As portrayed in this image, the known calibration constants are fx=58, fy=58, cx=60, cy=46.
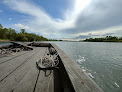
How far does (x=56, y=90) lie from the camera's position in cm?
67

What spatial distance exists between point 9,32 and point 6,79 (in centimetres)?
5125

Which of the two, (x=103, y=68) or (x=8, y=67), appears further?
(x=103, y=68)

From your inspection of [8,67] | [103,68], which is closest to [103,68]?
[103,68]

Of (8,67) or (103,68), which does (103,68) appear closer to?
(103,68)

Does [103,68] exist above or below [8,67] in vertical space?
below

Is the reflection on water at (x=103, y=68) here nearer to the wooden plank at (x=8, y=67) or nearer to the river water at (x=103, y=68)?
the river water at (x=103, y=68)

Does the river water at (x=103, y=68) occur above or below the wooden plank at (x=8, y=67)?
below

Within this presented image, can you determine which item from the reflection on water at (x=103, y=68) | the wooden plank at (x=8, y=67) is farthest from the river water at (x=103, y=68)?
the wooden plank at (x=8, y=67)

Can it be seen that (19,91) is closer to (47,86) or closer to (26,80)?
(26,80)

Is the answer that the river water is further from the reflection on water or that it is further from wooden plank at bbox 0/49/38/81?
wooden plank at bbox 0/49/38/81

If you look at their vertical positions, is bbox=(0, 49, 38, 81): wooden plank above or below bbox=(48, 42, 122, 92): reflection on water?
above

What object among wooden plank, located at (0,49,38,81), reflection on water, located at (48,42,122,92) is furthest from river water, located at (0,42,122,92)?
wooden plank, located at (0,49,38,81)

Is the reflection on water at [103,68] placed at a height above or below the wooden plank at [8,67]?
below

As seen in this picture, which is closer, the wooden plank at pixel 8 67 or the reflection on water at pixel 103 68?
the wooden plank at pixel 8 67
